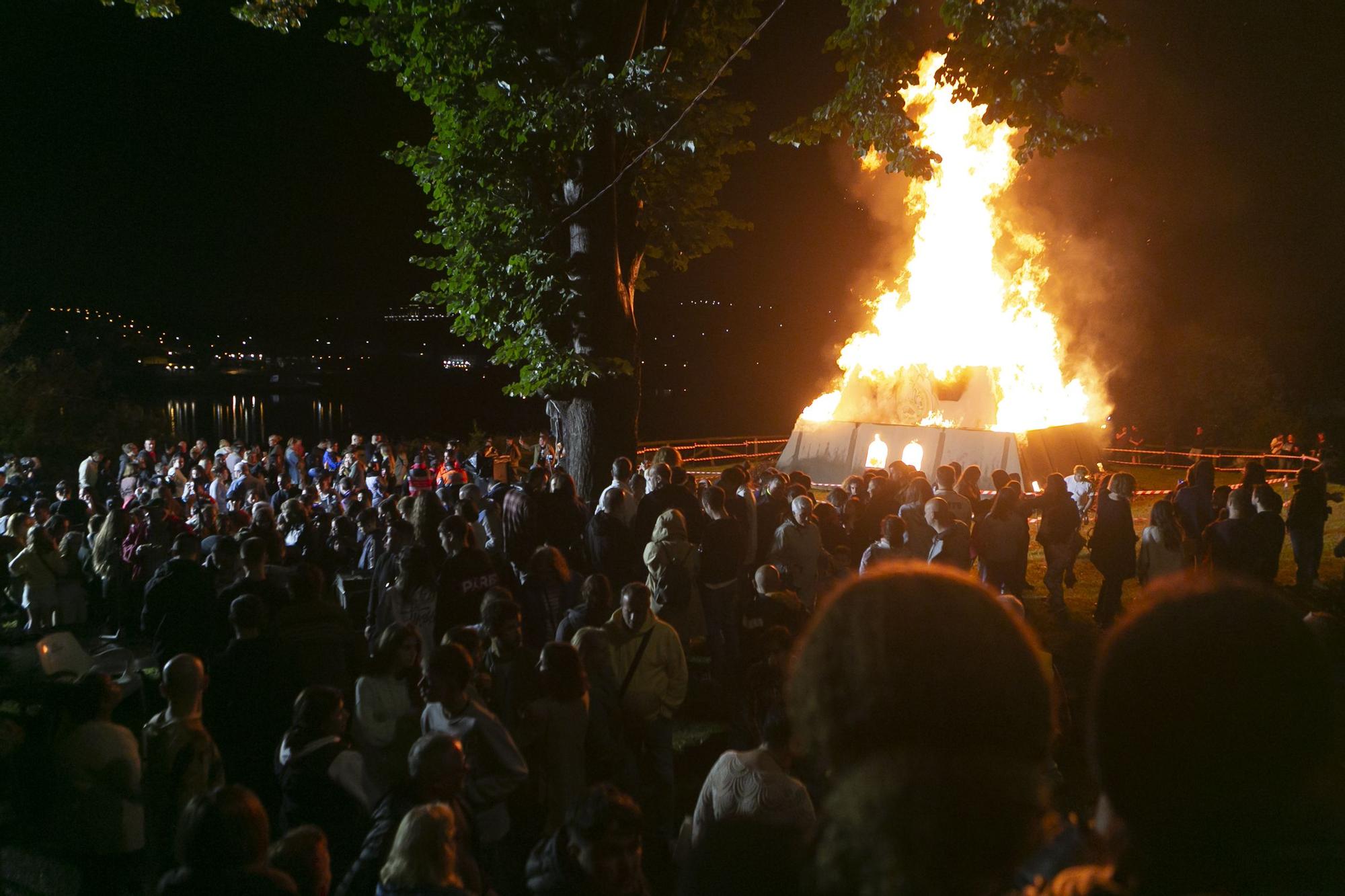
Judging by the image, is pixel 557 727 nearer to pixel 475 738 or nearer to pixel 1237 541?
pixel 475 738

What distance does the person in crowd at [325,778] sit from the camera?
169 inches

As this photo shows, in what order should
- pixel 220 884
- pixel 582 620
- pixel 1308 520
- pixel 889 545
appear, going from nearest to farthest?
pixel 220 884
pixel 582 620
pixel 889 545
pixel 1308 520

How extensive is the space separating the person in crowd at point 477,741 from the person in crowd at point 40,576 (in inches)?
315

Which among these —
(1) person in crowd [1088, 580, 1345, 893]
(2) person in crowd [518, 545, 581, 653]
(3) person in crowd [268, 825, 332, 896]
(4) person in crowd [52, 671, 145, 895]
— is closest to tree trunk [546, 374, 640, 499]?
(2) person in crowd [518, 545, 581, 653]

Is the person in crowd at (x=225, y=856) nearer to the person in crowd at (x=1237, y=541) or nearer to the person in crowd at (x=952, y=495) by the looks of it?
the person in crowd at (x=952, y=495)

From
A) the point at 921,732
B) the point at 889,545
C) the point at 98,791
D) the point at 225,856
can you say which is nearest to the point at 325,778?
the point at 225,856

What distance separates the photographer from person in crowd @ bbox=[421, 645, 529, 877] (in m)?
4.41

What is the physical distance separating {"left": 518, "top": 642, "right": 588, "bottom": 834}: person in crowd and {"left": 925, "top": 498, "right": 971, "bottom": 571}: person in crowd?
471 cm

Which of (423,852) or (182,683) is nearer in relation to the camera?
(423,852)

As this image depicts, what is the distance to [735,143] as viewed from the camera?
45.2ft

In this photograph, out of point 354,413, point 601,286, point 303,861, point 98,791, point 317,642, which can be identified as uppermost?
point 601,286

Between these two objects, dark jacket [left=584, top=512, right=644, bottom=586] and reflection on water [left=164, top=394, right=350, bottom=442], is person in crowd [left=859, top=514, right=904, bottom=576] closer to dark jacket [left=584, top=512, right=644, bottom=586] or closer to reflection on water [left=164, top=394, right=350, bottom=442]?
dark jacket [left=584, top=512, right=644, bottom=586]

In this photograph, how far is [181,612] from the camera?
6906 mm

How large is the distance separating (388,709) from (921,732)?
13.7ft
